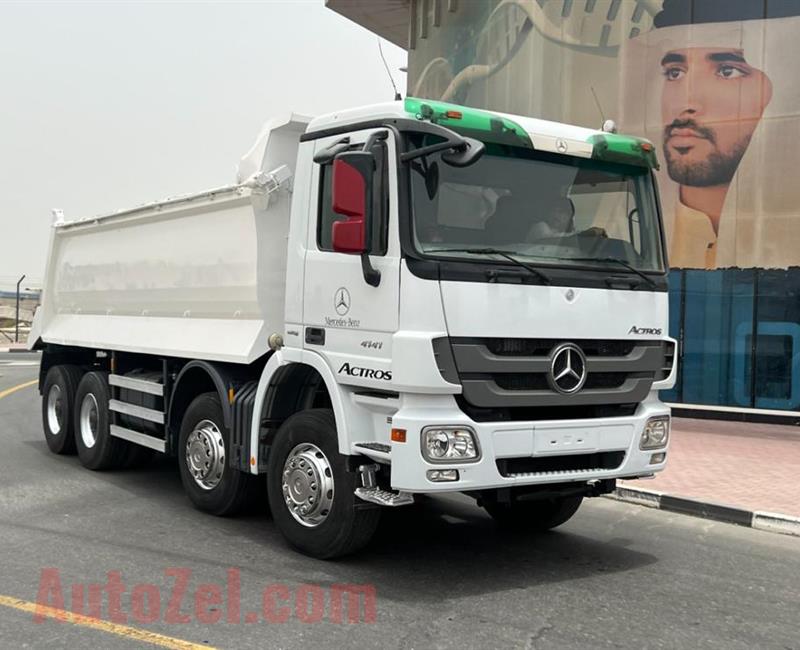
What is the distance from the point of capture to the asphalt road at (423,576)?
451cm

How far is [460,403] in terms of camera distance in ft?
16.7

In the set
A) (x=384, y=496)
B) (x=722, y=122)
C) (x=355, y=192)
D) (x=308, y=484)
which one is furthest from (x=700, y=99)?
(x=384, y=496)

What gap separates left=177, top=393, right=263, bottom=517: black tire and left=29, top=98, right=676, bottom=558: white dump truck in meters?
0.02

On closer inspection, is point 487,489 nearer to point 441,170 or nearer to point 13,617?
point 441,170

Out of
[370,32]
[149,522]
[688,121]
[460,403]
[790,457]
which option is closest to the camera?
[460,403]

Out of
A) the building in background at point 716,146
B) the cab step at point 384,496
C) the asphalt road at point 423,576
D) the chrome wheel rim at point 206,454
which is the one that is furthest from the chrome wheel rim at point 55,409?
the building in background at point 716,146

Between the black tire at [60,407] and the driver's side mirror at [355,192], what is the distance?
583 cm

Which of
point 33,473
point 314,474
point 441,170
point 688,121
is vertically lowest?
point 33,473

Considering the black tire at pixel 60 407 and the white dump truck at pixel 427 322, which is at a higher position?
the white dump truck at pixel 427 322

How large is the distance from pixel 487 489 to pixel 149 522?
3010mm

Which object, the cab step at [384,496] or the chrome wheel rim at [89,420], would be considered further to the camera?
the chrome wheel rim at [89,420]

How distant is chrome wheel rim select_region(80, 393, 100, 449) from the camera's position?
9.16 meters

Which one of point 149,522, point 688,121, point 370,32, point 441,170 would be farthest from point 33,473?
point 370,32

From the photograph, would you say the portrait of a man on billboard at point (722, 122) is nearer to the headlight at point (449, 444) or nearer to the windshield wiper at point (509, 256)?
the windshield wiper at point (509, 256)
